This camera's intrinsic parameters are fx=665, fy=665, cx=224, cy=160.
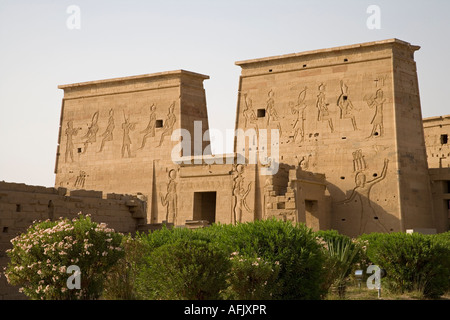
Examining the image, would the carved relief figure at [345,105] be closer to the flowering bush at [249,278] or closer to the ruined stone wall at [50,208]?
the ruined stone wall at [50,208]

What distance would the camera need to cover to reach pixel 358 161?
2388 cm

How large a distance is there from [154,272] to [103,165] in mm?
20167

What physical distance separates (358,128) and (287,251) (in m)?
13.9

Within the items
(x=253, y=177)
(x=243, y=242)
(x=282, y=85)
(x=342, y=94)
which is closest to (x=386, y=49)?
(x=342, y=94)

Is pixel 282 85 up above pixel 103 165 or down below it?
above

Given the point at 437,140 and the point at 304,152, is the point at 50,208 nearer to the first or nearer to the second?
the point at 304,152

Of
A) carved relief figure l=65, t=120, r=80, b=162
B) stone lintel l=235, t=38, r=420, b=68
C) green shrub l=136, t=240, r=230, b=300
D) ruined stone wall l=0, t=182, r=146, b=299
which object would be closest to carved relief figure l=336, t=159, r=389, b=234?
stone lintel l=235, t=38, r=420, b=68

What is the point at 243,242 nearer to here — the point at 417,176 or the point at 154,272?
the point at 154,272

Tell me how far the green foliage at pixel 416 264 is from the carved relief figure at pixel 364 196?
9.45 m

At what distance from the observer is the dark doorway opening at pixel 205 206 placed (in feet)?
82.2

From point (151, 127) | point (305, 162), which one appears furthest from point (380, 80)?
point (151, 127)

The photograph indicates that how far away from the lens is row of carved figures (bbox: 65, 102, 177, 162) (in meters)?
28.1

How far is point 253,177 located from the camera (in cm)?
2384
